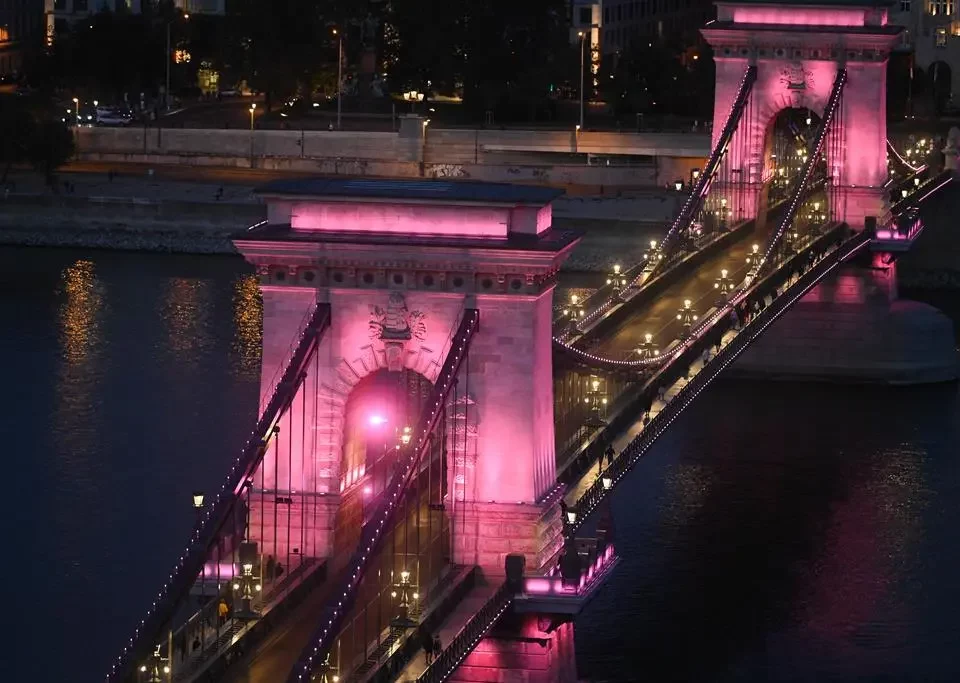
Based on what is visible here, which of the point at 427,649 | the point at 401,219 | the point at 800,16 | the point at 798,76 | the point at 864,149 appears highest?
the point at 800,16

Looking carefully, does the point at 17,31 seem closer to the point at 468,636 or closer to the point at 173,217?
the point at 173,217

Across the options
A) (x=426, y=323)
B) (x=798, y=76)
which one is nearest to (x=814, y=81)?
(x=798, y=76)

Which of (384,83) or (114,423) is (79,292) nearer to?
(114,423)

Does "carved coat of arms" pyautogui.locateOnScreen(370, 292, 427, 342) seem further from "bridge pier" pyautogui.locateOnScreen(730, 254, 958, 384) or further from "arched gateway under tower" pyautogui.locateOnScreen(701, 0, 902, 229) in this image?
"bridge pier" pyautogui.locateOnScreen(730, 254, 958, 384)

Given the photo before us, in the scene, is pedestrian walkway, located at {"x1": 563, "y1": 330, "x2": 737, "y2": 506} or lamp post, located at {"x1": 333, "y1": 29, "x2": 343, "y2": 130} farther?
lamp post, located at {"x1": 333, "y1": 29, "x2": 343, "y2": 130}

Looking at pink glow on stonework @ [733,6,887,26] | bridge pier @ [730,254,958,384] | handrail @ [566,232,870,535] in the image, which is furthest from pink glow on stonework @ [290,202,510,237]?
bridge pier @ [730,254,958,384]

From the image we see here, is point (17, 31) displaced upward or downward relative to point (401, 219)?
upward


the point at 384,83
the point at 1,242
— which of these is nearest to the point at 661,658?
the point at 1,242
